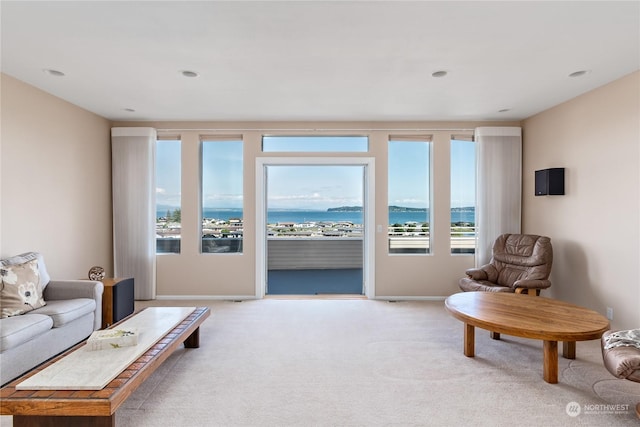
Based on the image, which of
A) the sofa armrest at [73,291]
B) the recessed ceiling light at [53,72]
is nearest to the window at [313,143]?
the recessed ceiling light at [53,72]

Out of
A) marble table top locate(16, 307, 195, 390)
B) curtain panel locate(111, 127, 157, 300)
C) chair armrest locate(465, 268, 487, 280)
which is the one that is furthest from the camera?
curtain panel locate(111, 127, 157, 300)

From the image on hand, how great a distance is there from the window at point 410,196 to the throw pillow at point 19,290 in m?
4.17

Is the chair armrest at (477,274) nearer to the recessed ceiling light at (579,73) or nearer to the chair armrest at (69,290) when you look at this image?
the recessed ceiling light at (579,73)

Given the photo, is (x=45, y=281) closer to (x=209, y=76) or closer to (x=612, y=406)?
(x=209, y=76)

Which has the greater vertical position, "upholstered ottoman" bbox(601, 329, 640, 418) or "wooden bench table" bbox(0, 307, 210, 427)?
"upholstered ottoman" bbox(601, 329, 640, 418)

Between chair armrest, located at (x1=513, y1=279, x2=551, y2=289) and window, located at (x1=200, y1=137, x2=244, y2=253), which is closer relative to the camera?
chair armrest, located at (x1=513, y1=279, x2=551, y2=289)

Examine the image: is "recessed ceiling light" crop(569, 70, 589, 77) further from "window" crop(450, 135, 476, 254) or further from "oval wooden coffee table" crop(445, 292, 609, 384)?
Result: "oval wooden coffee table" crop(445, 292, 609, 384)

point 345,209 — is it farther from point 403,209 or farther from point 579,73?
point 579,73

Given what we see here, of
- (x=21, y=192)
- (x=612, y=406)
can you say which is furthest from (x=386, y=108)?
(x=21, y=192)

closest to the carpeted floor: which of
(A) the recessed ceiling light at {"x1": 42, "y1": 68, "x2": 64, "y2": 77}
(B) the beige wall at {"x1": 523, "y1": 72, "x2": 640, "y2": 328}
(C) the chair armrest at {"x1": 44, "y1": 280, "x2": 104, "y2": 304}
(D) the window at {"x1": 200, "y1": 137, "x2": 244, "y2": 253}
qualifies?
(B) the beige wall at {"x1": 523, "y1": 72, "x2": 640, "y2": 328}

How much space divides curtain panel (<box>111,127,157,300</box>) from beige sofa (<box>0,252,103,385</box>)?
4.84ft

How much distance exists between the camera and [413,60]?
2.90m

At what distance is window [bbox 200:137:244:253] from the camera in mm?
5047

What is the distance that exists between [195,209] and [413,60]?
361cm
